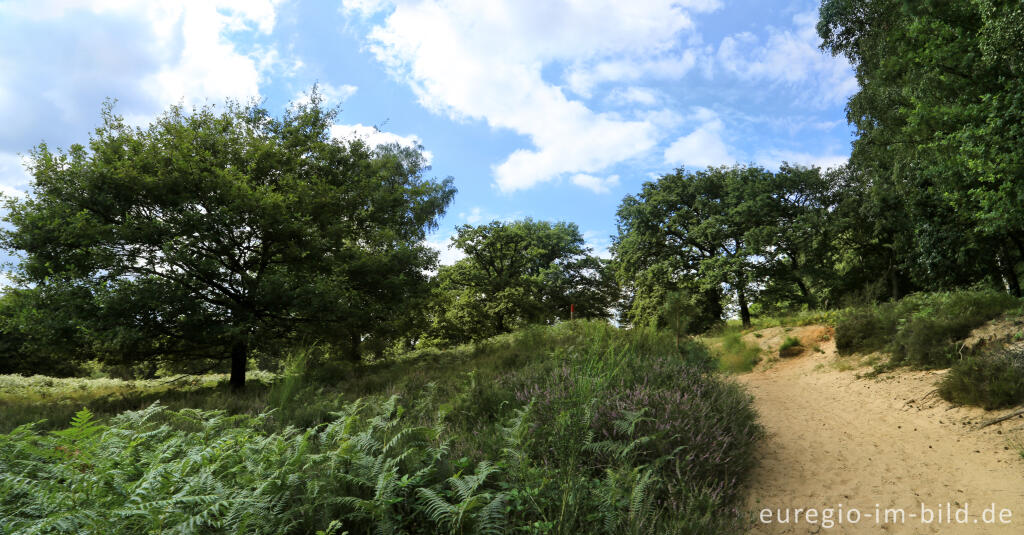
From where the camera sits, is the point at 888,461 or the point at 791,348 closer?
the point at 888,461

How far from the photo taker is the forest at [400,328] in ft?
10.2

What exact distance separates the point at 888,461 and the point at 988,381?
121 inches

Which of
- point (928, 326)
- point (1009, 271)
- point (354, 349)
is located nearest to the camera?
point (928, 326)

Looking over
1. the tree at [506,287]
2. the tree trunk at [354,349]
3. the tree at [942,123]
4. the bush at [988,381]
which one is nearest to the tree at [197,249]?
the tree trunk at [354,349]

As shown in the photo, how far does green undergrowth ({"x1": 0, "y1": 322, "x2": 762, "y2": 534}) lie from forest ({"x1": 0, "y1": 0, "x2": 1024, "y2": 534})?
3cm

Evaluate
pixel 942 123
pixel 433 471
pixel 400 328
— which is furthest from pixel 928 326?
pixel 400 328

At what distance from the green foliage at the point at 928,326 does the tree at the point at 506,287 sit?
11.5 meters

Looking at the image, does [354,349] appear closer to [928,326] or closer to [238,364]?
[238,364]

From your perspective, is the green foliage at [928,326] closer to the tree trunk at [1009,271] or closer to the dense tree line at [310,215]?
the dense tree line at [310,215]

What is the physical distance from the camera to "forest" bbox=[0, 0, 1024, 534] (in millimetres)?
3098

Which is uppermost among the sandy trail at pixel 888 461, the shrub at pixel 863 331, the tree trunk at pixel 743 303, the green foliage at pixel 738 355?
the tree trunk at pixel 743 303

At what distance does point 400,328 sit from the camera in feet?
46.3

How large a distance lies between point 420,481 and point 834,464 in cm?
514

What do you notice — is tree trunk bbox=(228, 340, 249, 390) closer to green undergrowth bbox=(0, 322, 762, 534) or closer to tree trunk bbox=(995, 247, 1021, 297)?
green undergrowth bbox=(0, 322, 762, 534)
